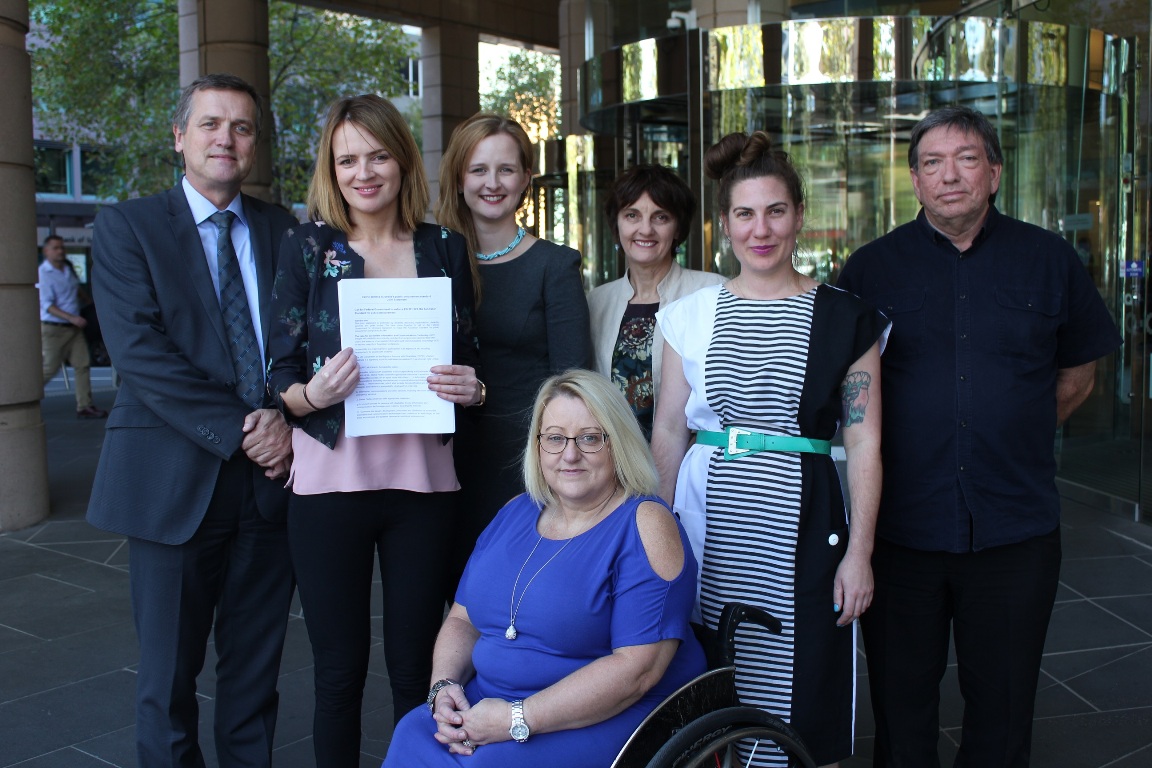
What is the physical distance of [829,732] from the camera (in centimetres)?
281

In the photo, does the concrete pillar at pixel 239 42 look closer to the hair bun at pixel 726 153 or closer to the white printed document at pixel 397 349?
the white printed document at pixel 397 349

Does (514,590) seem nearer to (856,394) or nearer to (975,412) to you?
(856,394)

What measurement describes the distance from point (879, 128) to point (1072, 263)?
7.04m

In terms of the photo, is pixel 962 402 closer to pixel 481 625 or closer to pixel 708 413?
pixel 708 413

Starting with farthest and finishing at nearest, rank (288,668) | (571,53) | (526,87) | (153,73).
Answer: (526,87) < (153,73) < (571,53) < (288,668)

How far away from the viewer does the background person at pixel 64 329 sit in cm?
1239

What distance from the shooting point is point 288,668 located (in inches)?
182

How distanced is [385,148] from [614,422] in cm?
96

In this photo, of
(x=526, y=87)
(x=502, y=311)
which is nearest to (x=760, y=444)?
(x=502, y=311)

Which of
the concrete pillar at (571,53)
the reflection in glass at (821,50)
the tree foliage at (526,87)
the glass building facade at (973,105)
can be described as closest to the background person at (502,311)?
the glass building facade at (973,105)

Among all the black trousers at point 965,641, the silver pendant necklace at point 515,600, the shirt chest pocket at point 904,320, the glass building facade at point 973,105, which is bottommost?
the black trousers at point 965,641

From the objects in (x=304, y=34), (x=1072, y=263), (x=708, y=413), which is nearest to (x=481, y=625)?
(x=708, y=413)

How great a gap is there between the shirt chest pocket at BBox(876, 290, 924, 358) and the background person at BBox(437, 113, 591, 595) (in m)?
0.88

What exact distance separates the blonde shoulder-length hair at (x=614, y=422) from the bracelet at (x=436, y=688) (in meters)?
0.65
